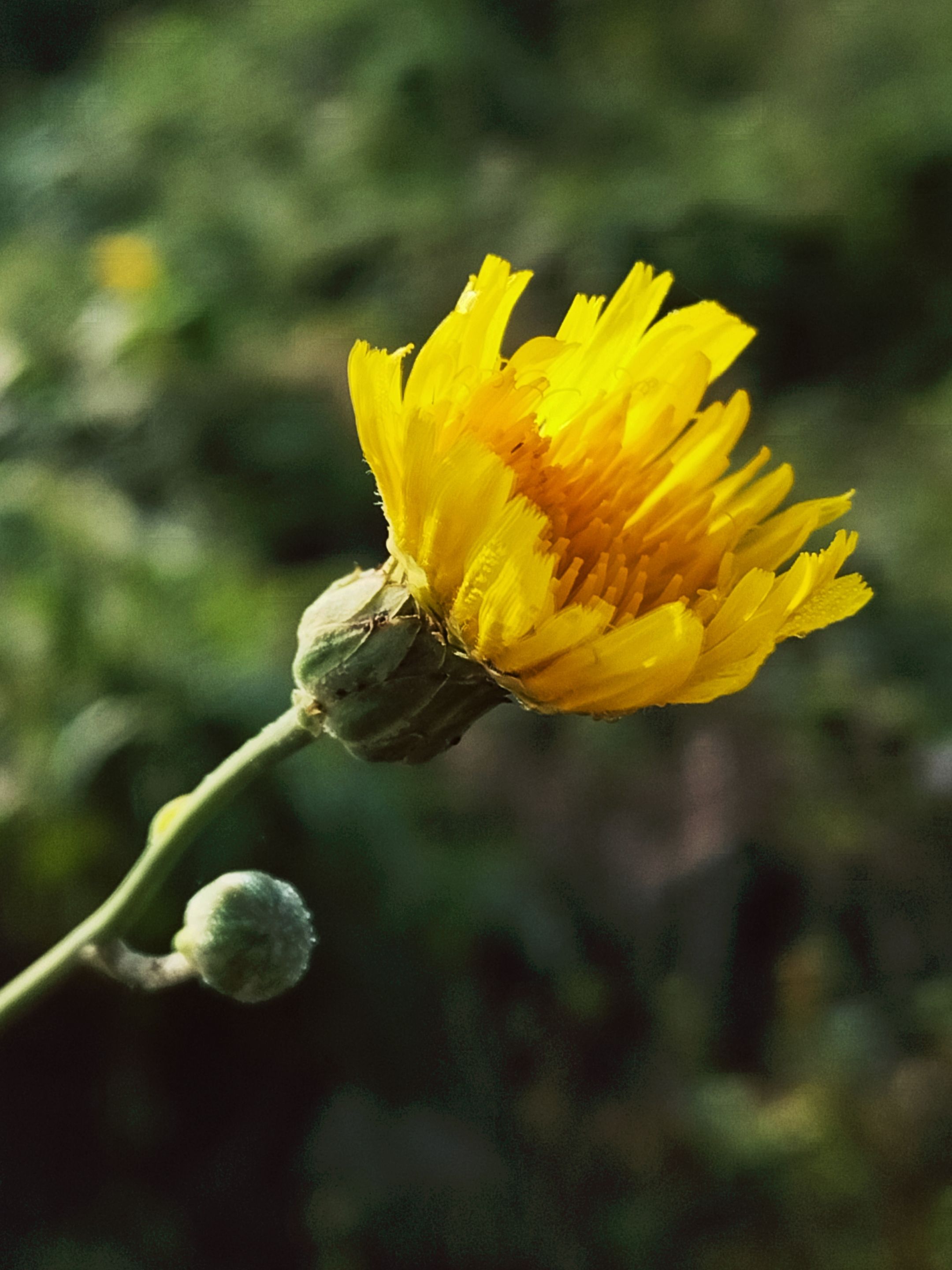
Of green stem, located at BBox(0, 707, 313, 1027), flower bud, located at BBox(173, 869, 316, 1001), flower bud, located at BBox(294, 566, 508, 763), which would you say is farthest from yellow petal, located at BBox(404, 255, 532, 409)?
flower bud, located at BBox(173, 869, 316, 1001)

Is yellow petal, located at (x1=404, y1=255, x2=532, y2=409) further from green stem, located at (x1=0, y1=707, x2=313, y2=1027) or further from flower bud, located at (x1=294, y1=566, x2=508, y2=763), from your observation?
green stem, located at (x1=0, y1=707, x2=313, y2=1027)

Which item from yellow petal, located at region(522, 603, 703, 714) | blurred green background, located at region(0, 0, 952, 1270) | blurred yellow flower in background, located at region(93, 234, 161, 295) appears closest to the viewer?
yellow petal, located at region(522, 603, 703, 714)

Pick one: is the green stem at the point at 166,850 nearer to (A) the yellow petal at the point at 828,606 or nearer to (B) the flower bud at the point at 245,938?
(B) the flower bud at the point at 245,938

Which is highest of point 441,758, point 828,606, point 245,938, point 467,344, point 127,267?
point 127,267

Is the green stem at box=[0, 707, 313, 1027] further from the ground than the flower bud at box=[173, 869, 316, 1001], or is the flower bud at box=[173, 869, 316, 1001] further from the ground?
the green stem at box=[0, 707, 313, 1027]

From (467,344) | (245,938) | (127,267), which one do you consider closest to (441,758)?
(127,267)

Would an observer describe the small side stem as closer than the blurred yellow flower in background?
Yes

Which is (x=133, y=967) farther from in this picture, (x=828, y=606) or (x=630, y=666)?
(x=828, y=606)
